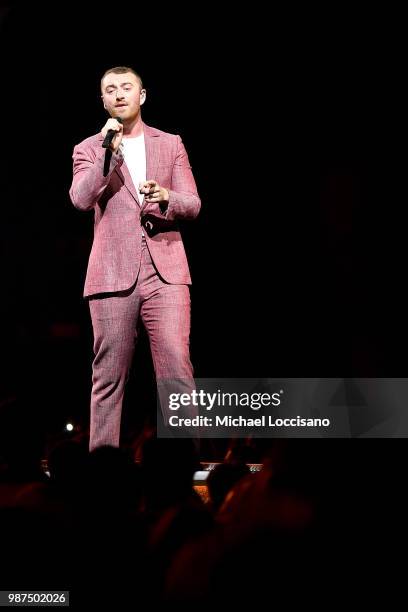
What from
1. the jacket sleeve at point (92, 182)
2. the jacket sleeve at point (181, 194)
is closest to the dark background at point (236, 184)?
the jacket sleeve at point (181, 194)

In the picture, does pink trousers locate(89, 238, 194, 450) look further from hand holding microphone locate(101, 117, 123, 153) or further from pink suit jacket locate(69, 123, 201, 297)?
hand holding microphone locate(101, 117, 123, 153)

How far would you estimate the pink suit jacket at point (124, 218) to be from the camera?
249 centimetres

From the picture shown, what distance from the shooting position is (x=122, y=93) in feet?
8.39

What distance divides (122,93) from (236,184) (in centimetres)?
152

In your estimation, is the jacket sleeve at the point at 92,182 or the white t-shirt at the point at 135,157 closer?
the jacket sleeve at the point at 92,182

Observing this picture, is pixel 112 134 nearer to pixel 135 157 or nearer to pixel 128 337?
pixel 135 157

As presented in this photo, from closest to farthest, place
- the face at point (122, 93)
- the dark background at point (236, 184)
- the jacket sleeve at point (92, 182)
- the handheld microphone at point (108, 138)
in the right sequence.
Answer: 1. the handheld microphone at point (108, 138)
2. the jacket sleeve at point (92, 182)
3. the face at point (122, 93)
4. the dark background at point (236, 184)

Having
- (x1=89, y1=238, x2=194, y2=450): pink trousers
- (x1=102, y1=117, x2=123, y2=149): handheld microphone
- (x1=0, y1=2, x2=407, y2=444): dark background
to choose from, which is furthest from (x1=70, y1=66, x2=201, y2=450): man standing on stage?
(x1=0, y1=2, x2=407, y2=444): dark background

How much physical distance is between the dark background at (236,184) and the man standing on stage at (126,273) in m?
1.06

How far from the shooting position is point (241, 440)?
3.00 meters

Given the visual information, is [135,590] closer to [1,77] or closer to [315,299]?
[315,299]

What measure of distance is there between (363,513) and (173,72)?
3078 millimetres

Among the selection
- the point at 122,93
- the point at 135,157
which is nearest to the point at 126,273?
the point at 135,157

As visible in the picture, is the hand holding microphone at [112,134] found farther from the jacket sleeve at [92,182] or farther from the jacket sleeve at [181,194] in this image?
the jacket sleeve at [181,194]
